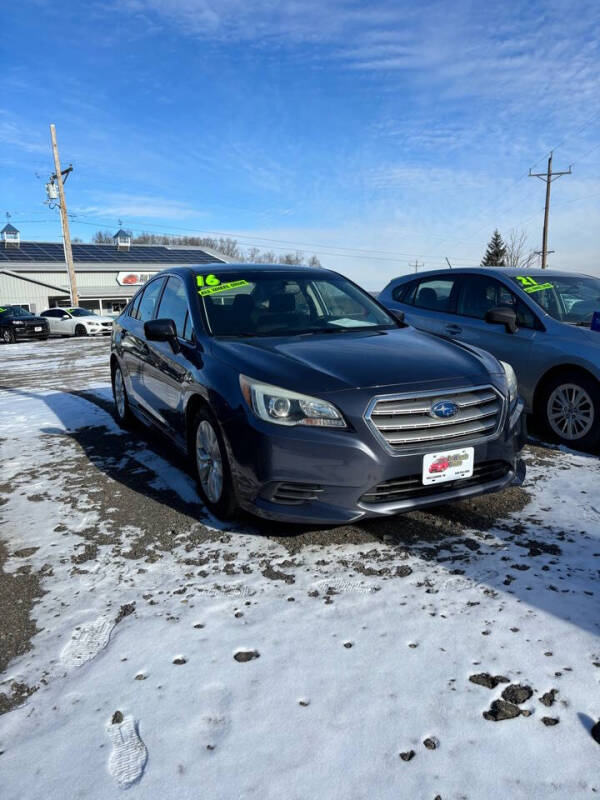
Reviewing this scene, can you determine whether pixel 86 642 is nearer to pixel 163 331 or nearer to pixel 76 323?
pixel 163 331

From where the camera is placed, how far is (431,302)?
6.71m

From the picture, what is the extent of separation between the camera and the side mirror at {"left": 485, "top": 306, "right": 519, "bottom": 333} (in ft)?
17.7

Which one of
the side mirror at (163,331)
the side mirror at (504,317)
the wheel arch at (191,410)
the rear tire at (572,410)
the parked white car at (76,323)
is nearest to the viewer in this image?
the wheel arch at (191,410)

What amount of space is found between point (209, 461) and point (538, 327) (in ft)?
11.1

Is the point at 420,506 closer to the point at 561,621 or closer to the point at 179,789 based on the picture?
the point at 561,621

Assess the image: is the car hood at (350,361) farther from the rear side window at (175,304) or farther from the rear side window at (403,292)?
the rear side window at (403,292)

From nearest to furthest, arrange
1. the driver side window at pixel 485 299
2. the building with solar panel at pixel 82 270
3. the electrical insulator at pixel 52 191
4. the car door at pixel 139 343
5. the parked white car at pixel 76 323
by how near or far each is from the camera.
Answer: the car door at pixel 139 343
the driver side window at pixel 485 299
the parked white car at pixel 76 323
the electrical insulator at pixel 52 191
the building with solar panel at pixel 82 270

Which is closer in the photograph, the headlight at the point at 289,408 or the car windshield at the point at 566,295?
the headlight at the point at 289,408

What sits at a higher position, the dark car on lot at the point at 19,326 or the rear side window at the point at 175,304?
the rear side window at the point at 175,304

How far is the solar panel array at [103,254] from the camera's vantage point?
41625 mm

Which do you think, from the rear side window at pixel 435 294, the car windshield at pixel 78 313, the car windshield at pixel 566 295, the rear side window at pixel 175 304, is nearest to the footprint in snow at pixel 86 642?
the rear side window at pixel 175 304

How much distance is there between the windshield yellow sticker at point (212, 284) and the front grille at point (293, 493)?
72.4 inches

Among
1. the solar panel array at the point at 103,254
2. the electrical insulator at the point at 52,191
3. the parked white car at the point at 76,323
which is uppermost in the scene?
the electrical insulator at the point at 52,191

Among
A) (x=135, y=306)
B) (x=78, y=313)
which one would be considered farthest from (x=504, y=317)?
(x=78, y=313)
